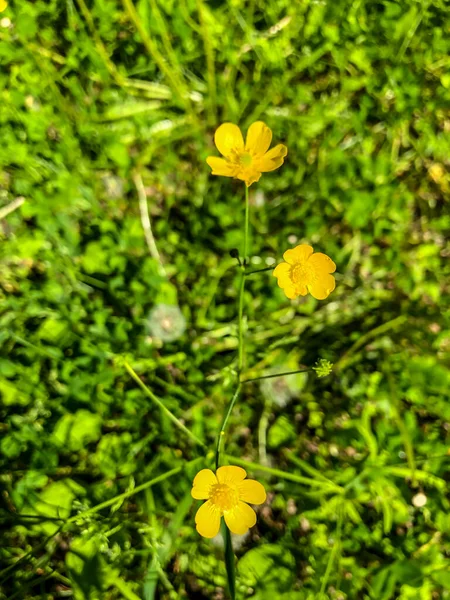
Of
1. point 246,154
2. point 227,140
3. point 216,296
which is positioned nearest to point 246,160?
point 246,154

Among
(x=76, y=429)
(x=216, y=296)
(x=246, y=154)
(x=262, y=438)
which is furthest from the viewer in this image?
(x=216, y=296)

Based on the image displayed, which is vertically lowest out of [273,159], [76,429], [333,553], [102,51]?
[333,553]

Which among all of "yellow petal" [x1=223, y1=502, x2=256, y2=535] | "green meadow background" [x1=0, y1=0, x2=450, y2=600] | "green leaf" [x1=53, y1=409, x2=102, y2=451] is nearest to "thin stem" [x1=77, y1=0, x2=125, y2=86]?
"green meadow background" [x1=0, y1=0, x2=450, y2=600]

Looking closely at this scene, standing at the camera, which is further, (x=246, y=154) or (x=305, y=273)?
(x=246, y=154)

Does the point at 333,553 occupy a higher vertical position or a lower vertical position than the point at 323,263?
lower

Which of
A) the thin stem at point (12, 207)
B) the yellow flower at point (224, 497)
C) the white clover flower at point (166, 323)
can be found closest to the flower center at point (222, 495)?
the yellow flower at point (224, 497)

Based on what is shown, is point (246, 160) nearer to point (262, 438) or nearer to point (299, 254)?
point (299, 254)
